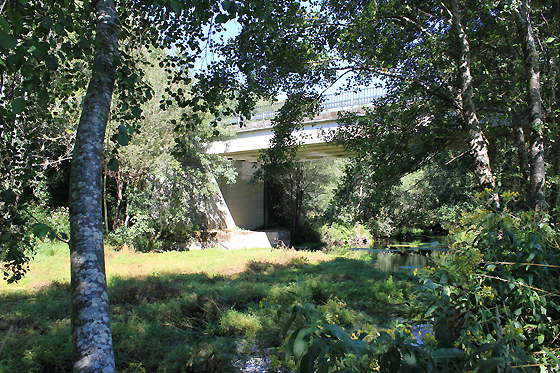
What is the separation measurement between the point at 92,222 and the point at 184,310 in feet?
15.8

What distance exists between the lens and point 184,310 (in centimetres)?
646

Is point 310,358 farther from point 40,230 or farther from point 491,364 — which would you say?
point 40,230

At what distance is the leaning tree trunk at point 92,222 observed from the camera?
190 centimetres

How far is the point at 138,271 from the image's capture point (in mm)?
10141

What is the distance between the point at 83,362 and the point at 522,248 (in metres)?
2.78

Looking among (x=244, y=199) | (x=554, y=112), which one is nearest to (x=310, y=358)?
(x=554, y=112)

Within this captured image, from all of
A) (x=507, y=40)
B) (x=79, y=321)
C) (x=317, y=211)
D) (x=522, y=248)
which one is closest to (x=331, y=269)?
(x=507, y=40)

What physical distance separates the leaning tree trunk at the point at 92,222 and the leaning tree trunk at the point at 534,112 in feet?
16.9

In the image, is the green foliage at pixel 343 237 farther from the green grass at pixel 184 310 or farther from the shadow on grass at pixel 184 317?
the shadow on grass at pixel 184 317

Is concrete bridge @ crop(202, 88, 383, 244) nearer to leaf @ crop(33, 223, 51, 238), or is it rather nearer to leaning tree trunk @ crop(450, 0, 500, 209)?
leaning tree trunk @ crop(450, 0, 500, 209)

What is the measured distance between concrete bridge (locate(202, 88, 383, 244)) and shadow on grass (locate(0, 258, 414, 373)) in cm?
682

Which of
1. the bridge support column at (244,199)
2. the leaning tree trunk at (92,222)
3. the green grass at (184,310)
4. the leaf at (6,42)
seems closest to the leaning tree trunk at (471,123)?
the green grass at (184,310)

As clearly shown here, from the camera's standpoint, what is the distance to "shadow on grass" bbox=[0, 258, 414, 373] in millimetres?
4270

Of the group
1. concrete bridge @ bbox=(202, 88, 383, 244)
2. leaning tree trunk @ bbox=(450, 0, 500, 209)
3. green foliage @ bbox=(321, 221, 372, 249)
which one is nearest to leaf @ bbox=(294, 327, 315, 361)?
leaning tree trunk @ bbox=(450, 0, 500, 209)
